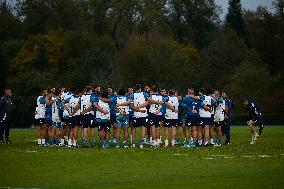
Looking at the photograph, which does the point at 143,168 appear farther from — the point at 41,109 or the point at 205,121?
the point at 41,109

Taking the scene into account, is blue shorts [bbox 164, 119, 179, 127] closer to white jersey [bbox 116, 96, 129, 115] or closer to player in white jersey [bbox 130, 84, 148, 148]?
player in white jersey [bbox 130, 84, 148, 148]

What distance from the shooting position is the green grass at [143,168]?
17875mm

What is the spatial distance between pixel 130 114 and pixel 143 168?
10.5m

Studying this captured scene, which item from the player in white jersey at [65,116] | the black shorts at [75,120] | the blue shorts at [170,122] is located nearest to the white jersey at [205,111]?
the blue shorts at [170,122]

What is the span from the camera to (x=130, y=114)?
31547 mm

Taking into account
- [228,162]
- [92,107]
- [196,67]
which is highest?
[196,67]

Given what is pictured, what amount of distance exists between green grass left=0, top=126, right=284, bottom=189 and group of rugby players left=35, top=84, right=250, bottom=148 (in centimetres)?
277

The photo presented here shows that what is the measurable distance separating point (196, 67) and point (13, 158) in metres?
73.0

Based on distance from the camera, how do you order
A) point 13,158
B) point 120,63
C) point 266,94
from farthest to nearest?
1. point 120,63
2. point 266,94
3. point 13,158

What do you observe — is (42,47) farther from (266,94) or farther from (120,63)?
(266,94)

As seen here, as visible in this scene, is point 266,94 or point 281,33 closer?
point 266,94

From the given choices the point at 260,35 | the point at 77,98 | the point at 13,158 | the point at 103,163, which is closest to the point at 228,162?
the point at 103,163

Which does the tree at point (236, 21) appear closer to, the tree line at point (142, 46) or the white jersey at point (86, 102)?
the tree line at point (142, 46)

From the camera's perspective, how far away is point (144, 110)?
3103 centimetres
